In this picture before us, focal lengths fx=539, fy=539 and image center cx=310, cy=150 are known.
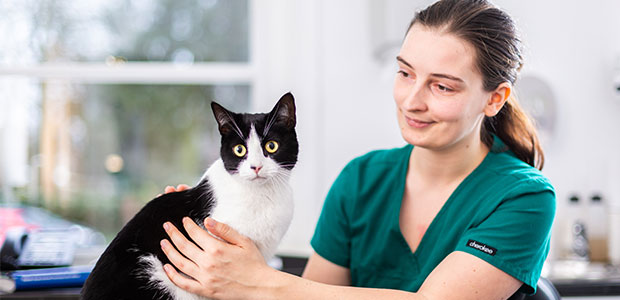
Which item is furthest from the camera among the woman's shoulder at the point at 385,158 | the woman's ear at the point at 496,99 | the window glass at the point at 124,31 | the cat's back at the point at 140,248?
the window glass at the point at 124,31

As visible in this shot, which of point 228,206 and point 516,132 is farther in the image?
point 516,132

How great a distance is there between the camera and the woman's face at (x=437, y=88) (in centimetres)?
112

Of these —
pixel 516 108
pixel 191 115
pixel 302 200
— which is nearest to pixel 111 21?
pixel 191 115

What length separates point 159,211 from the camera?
1068mm

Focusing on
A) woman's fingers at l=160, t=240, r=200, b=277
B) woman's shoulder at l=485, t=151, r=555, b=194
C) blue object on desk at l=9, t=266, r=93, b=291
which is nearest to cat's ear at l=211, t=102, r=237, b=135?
woman's fingers at l=160, t=240, r=200, b=277

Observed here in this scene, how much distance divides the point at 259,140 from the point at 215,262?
246mm

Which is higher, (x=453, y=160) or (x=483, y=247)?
(x=453, y=160)

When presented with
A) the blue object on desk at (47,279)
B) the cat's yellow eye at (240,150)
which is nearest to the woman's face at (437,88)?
the cat's yellow eye at (240,150)

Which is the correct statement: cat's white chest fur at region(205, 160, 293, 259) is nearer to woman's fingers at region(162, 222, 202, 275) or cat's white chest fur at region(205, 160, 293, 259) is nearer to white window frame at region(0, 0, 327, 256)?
woman's fingers at region(162, 222, 202, 275)

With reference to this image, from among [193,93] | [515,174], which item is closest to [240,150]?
[515,174]

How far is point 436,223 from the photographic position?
130cm

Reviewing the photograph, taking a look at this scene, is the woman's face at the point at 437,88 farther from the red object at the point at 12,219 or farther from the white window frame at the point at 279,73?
the red object at the point at 12,219

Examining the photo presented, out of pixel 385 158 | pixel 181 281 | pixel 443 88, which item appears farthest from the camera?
pixel 385 158

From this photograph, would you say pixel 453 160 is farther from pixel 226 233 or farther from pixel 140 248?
pixel 140 248
